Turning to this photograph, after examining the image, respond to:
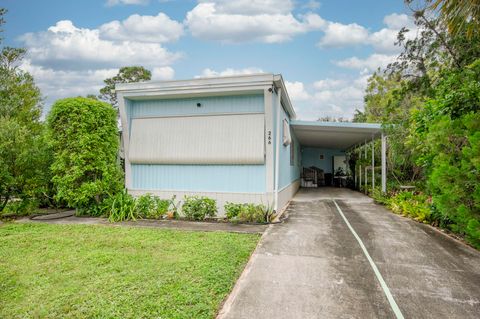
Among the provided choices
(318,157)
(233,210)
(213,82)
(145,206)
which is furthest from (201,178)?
(318,157)

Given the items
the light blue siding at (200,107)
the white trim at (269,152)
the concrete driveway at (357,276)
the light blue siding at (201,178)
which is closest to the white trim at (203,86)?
the light blue siding at (200,107)

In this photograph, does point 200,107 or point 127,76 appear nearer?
point 200,107

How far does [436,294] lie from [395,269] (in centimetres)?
76

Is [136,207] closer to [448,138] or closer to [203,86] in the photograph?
[203,86]

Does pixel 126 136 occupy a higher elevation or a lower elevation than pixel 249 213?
higher

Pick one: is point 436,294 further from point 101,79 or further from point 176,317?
point 101,79

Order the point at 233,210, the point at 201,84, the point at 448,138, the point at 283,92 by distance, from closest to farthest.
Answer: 1. the point at 448,138
2. the point at 233,210
3. the point at 201,84
4. the point at 283,92

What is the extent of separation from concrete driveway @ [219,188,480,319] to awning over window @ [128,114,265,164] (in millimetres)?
2495

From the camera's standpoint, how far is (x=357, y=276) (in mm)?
3781

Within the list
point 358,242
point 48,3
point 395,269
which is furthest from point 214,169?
→ point 48,3

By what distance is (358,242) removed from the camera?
538cm

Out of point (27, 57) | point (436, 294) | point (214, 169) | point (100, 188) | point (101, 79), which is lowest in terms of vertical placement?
point (436, 294)

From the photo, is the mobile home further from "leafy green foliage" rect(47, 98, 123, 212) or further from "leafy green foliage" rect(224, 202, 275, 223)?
"leafy green foliage" rect(47, 98, 123, 212)

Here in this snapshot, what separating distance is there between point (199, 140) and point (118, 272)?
480 cm
